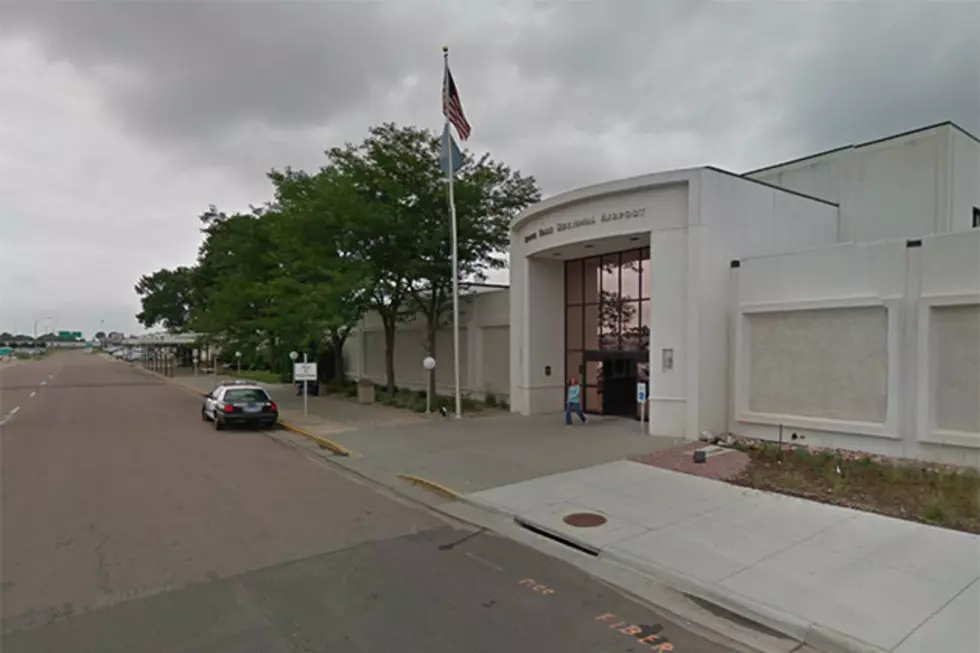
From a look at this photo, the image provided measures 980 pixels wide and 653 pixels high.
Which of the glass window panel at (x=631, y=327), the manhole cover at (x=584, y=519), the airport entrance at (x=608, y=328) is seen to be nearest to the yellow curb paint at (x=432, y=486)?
the manhole cover at (x=584, y=519)

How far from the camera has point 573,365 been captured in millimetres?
19953

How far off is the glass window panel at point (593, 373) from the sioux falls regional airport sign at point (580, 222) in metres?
4.66

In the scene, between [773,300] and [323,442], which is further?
[323,442]

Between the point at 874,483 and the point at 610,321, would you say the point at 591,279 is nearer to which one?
the point at 610,321

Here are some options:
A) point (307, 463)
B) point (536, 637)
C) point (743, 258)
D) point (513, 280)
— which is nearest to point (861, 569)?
point (536, 637)

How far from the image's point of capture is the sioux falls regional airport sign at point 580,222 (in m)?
15.5

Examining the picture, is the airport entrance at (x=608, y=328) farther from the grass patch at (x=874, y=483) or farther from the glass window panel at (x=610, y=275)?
the grass patch at (x=874, y=483)

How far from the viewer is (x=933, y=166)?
16.5 m

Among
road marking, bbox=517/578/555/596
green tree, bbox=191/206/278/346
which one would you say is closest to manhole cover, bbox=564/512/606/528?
road marking, bbox=517/578/555/596

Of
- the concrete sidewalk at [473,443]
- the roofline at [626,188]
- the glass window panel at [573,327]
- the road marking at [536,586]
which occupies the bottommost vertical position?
the concrete sidewalk at [473,443]

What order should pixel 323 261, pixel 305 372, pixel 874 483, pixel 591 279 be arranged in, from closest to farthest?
pixel 874 483
pixel 591 279
pixel 305 372
pixel 323 261

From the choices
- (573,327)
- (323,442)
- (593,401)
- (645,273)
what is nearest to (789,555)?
(323,442)

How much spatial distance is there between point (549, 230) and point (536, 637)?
14484mm

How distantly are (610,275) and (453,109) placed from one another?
287 inches
